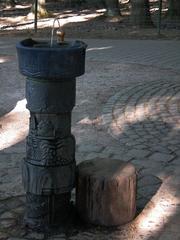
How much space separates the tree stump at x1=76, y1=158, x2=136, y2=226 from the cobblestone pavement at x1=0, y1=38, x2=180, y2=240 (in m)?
0.09

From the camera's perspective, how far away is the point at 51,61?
3.74m

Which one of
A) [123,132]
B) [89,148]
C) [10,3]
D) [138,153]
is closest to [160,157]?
[138,153]

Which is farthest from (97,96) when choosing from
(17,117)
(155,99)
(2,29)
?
(2,29)

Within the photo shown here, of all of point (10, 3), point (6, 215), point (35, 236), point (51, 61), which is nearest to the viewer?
point (51, 61)

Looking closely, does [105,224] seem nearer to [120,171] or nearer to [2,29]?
[120,171]

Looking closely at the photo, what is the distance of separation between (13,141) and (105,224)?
2.51 metres

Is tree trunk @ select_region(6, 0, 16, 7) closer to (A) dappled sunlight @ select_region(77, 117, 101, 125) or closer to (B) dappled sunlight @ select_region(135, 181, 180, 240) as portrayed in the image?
(A) dappled sunlight @ select_region(77, 117, 101, 125)

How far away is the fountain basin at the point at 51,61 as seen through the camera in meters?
3.74

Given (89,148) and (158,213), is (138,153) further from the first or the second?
(158,213)

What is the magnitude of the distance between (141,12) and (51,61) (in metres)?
16.2

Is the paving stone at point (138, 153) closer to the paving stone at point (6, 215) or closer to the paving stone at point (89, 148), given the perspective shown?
the paving stone at point (89, 148)

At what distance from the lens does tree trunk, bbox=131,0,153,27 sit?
1933cm

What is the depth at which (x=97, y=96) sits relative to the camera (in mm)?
8656

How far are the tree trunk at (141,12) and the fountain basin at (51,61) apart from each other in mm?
15907
